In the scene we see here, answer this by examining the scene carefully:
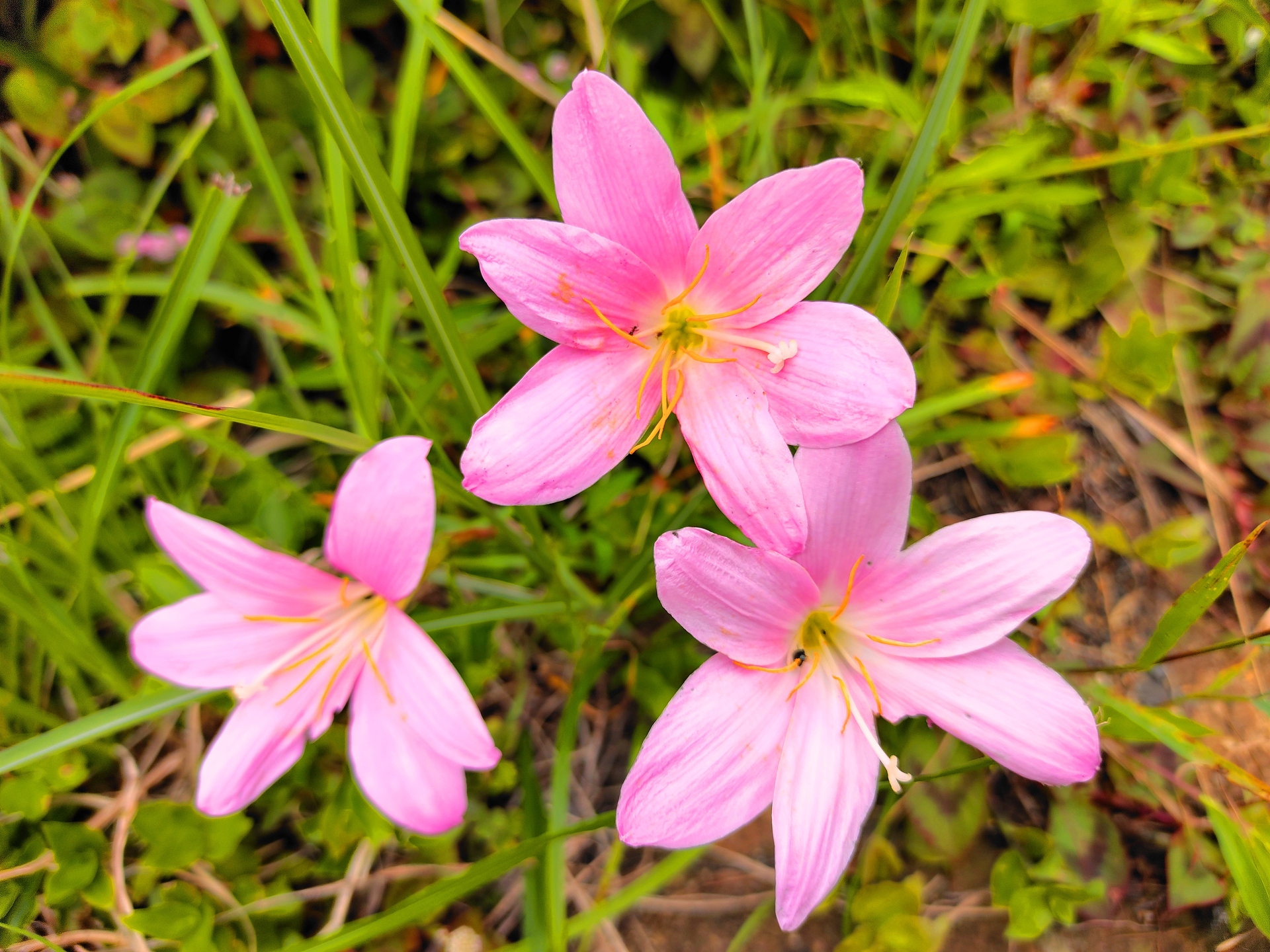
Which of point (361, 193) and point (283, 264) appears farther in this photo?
point (283, 264)

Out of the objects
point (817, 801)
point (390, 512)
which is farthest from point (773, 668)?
point (390, 512)

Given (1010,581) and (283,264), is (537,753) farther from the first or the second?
(283,264)

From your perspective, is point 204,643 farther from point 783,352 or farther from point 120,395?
point 783,352

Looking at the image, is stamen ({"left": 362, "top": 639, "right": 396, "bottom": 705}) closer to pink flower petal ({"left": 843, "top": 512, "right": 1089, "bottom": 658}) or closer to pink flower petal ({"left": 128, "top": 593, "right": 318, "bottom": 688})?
pink flower petal ({"left": 128, "top": 593, "right": 318, "bottom": 688})

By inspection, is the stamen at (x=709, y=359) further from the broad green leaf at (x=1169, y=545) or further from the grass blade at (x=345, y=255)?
the broad green leaf at (x=1169, y=545)

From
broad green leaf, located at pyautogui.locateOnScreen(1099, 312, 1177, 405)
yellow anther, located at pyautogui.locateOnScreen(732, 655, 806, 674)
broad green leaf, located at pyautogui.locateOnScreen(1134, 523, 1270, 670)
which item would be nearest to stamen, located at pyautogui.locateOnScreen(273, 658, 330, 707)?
yellow anther, located at pyautogui.locateOnScreen(732, 655, 806, 674)

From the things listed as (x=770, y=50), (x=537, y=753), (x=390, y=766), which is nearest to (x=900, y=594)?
(x=390, y=766)

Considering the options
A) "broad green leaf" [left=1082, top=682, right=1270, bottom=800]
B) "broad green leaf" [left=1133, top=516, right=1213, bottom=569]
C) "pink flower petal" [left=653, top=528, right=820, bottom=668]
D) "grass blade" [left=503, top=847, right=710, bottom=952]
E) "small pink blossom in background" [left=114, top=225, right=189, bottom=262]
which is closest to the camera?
"pink flower petal" [left=653, top=528, right=820, bottom=668]
